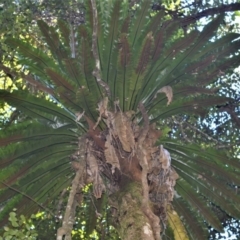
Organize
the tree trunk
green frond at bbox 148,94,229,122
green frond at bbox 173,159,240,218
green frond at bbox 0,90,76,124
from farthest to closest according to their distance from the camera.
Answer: green frond at bbox 173,159,240,218 → green frond at bbox 148,94,229,122 → green frond at bbox 0,90,76,124 → the tree trunk

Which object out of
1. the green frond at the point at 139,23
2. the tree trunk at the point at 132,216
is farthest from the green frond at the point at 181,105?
the tree trunk at the point at 132,216

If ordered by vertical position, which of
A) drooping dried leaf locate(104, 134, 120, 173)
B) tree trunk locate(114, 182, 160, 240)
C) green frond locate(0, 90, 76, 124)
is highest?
green frond locate(0, 90, 76, 124)

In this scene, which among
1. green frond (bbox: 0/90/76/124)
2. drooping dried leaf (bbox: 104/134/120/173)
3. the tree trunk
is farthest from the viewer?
green frond (bbox: 0/90/76/124)

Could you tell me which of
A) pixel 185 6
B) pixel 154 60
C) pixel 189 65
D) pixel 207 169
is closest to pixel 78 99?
pixel 154 60

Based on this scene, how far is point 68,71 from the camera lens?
13.5 feet

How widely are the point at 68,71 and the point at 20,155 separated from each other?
850 mm

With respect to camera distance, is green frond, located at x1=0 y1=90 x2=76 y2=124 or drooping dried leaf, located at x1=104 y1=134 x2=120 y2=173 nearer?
drooping dried leaf, located at x1=104 y1=134 x2=120 y2=173

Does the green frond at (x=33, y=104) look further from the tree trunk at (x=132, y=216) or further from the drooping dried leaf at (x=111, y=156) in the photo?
the tree trunk at (x=132, y=216)

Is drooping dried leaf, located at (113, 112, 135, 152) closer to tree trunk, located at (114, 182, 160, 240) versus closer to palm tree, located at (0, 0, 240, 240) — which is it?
palm tree, located at (0, 0, 240, 240)

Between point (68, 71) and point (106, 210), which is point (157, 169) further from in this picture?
point (106, 210)

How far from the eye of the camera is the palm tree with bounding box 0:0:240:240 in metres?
3.83

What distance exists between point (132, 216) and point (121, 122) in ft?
2.64

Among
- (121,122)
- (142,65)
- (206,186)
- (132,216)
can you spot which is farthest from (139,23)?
(132,216)

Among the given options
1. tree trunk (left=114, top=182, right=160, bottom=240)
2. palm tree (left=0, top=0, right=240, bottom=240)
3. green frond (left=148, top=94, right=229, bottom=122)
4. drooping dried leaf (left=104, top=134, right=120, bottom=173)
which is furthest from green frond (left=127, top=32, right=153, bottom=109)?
tree trunk (left=114, top=182, right=160, bottom=240)
